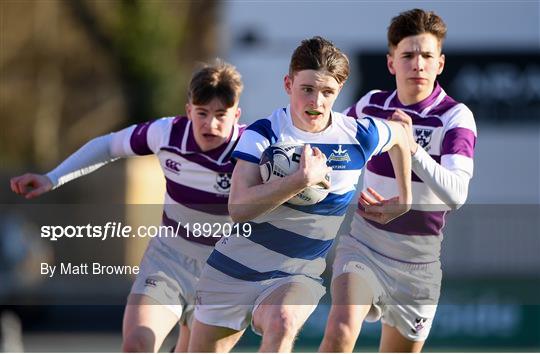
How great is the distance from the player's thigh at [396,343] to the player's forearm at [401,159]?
1156 millimetres

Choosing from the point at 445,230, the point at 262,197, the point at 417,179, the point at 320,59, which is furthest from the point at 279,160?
the point at 445,230

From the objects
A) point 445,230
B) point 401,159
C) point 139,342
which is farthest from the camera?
point 445,230

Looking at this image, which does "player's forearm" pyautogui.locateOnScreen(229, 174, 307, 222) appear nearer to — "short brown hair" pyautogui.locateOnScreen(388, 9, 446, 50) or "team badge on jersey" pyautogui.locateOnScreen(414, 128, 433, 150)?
"team badge on jersey" pyautogui.locateOnScreen(414, 128, 433, 150)

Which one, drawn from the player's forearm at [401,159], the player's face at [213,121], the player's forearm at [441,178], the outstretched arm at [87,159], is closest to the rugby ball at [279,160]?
the player's forearm at [401,159]

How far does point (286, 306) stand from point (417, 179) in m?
1.37

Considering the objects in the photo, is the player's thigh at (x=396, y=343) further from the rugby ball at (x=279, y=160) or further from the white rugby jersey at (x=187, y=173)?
the rugby ball at (x=279, y=160)

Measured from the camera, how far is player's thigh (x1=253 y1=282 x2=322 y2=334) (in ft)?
20.6

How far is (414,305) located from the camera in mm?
7484

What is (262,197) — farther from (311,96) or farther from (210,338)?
(210,338)

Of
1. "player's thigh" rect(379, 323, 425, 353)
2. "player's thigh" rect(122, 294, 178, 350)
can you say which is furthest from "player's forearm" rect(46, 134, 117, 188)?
"player's thigh" rect(379, 323, 425, 353)

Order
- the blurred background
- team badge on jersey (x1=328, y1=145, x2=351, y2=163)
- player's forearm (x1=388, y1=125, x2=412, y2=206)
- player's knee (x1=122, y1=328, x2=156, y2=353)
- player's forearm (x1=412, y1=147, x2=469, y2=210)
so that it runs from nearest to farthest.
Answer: team badge on jersey (x1=328, y1=145, x2=351, y2=163) < player's forearm (x1=388, y1=125, x2=412, y2=206) < player's forearm (x1=412, y1=147, x2=469, y2=210) < player's knee (x1=122, y1=328, x2=156, y2=353) < the blurred background

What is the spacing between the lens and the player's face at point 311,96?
252 inches

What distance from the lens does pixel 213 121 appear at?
7199mm

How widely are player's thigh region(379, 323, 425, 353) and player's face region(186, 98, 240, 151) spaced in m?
1.53
